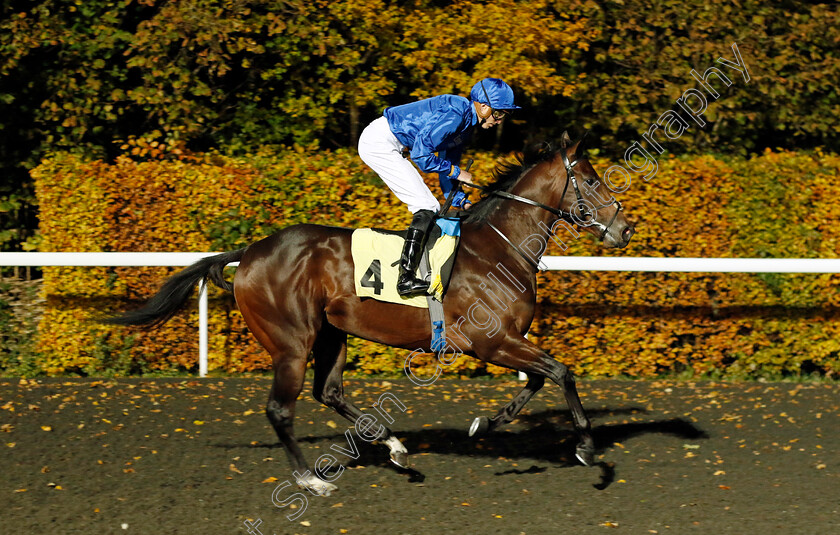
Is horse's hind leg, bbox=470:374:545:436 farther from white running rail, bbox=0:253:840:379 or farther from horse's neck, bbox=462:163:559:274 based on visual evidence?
white running rail, bbox=0:253:840:379

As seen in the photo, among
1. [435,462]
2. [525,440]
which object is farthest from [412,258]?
[525,440]

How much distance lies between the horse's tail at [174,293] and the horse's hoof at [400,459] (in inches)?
54.3

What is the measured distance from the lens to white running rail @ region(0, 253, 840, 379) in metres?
7.42

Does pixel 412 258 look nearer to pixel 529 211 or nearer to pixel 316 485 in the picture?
pixel 529 211

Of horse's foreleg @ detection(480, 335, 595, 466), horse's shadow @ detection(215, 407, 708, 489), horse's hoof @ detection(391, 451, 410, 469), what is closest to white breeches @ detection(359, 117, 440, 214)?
horse's foreleg @ detection(480, 335, 595, 466)

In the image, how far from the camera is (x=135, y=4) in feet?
33.1

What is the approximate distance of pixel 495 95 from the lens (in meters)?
5.08

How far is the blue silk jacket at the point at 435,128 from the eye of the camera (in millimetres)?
5020

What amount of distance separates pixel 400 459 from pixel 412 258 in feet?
3.74

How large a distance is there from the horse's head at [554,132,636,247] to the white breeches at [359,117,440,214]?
2.50ft

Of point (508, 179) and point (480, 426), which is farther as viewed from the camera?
point (508, 179)

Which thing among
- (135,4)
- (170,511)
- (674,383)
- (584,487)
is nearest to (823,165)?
(674,383)

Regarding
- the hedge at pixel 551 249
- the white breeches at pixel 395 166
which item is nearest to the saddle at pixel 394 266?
the white breeches at pixel 395 166

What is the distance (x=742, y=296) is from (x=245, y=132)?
5.40 m
